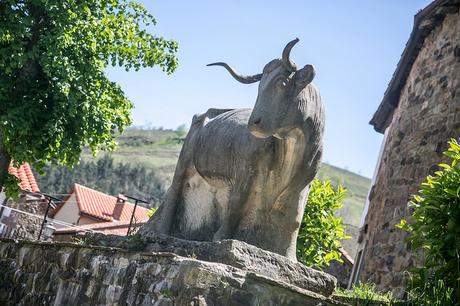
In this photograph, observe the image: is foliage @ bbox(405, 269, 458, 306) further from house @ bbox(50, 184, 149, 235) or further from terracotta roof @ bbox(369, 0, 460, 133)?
→ house @ bbox(50, 184, 149, 235)

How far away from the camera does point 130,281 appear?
496 centimetres

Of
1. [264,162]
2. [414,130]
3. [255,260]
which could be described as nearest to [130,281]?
[255,260]

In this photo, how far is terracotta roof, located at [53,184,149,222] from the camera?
142 feet

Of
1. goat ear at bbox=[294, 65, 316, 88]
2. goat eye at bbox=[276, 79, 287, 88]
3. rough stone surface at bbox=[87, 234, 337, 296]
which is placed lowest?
rough stone surface at bbox=[87, 234, 337, 296]

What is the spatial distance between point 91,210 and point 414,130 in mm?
31951

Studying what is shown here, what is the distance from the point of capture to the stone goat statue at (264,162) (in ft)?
16.2

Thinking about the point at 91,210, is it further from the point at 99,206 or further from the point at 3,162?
the point at 3,162

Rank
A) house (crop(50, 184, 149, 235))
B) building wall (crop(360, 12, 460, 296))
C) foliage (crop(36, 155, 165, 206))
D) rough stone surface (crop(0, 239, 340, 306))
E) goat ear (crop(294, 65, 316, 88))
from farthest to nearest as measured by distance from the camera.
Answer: foliage (crop(36, 155, 165, 206)) → house (crop(50, 184, 149, 235)) → building wall (crop(360, 12, 460, 296)) → goat ear (crop(294, 65, 316, 88)) → rough stone surface (crop(0, 239, 340, 306))

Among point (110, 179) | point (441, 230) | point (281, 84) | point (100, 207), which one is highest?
point (281, 84)

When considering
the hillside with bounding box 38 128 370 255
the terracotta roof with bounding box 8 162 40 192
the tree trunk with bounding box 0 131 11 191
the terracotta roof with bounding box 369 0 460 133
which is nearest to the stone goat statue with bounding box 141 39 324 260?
the tree trunk with bounding box 0 131 11 191

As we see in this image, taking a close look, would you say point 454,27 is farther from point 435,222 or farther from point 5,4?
point 435,222

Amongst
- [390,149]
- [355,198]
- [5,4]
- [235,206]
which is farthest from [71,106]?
[355,198]

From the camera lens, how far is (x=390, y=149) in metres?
16.6

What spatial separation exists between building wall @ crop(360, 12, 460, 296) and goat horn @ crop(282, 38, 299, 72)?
8742 mm
